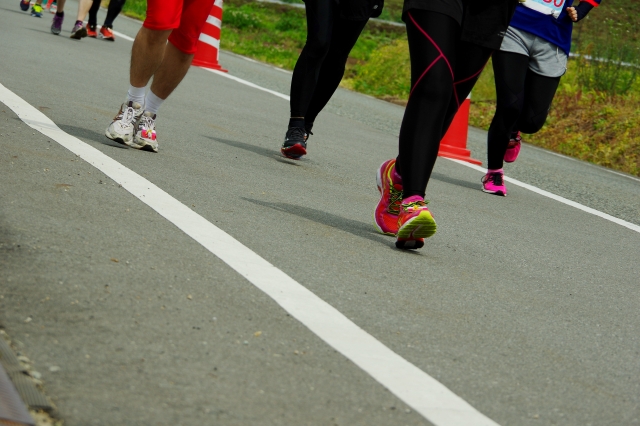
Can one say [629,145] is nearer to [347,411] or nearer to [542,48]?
[542,48]

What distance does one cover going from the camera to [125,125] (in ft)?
17.8

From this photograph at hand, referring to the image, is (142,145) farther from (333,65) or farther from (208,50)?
(208,50)

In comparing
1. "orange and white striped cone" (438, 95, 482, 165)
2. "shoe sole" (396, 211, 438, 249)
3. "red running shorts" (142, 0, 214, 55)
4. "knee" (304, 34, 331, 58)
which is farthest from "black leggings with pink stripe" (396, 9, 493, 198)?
"orange and white striped cone" (438, 95, 482, 165)

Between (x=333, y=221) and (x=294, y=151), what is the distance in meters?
1.68

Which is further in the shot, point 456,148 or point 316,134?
point 456,148

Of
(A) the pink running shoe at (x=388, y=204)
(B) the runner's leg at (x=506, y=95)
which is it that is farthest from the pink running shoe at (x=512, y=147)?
(A) the pink running shoe at (x=388, y=204)

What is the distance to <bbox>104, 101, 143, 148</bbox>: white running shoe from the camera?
17.7ft

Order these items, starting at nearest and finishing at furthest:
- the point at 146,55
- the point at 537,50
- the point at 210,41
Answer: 1. the point at 146,55
2. the point at 537,50
3. the point at 210,41

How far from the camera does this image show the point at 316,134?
8.15 meters

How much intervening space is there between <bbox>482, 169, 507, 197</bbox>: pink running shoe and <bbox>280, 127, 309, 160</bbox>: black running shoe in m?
1.39

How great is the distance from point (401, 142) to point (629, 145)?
7002mm

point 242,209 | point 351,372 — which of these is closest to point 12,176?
point 242,209

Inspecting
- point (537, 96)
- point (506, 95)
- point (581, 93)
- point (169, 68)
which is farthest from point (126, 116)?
point (581, 93)

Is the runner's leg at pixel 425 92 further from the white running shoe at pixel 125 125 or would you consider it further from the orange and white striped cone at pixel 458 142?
the orange and white striped cone at pixel 458 142
